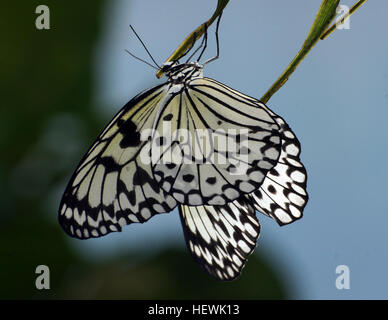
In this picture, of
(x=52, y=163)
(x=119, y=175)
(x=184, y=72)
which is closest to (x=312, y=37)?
(x=184, y=72)

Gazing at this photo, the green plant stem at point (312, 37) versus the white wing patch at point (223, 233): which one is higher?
the green plant stem at point (312, 37)

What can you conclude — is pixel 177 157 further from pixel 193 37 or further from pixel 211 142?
pixel 193 37

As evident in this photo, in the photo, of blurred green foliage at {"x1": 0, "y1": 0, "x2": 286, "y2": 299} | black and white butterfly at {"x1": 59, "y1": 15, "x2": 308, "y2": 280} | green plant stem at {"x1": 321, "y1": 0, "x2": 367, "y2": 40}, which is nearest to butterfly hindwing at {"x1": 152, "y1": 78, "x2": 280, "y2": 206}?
black and white butterfly at {"x1": 59, "y1": 15, "x2": 308, "y2": 280}

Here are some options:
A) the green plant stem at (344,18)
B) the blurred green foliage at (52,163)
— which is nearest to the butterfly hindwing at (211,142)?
the green plant stem at (344,18)

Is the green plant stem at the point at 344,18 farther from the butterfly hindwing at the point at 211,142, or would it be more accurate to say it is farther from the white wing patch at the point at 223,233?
the white wing patch at the point at 223,233

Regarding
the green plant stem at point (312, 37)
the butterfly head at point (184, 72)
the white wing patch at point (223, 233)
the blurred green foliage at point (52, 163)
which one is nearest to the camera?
the green plant stem at point (312, 37)
